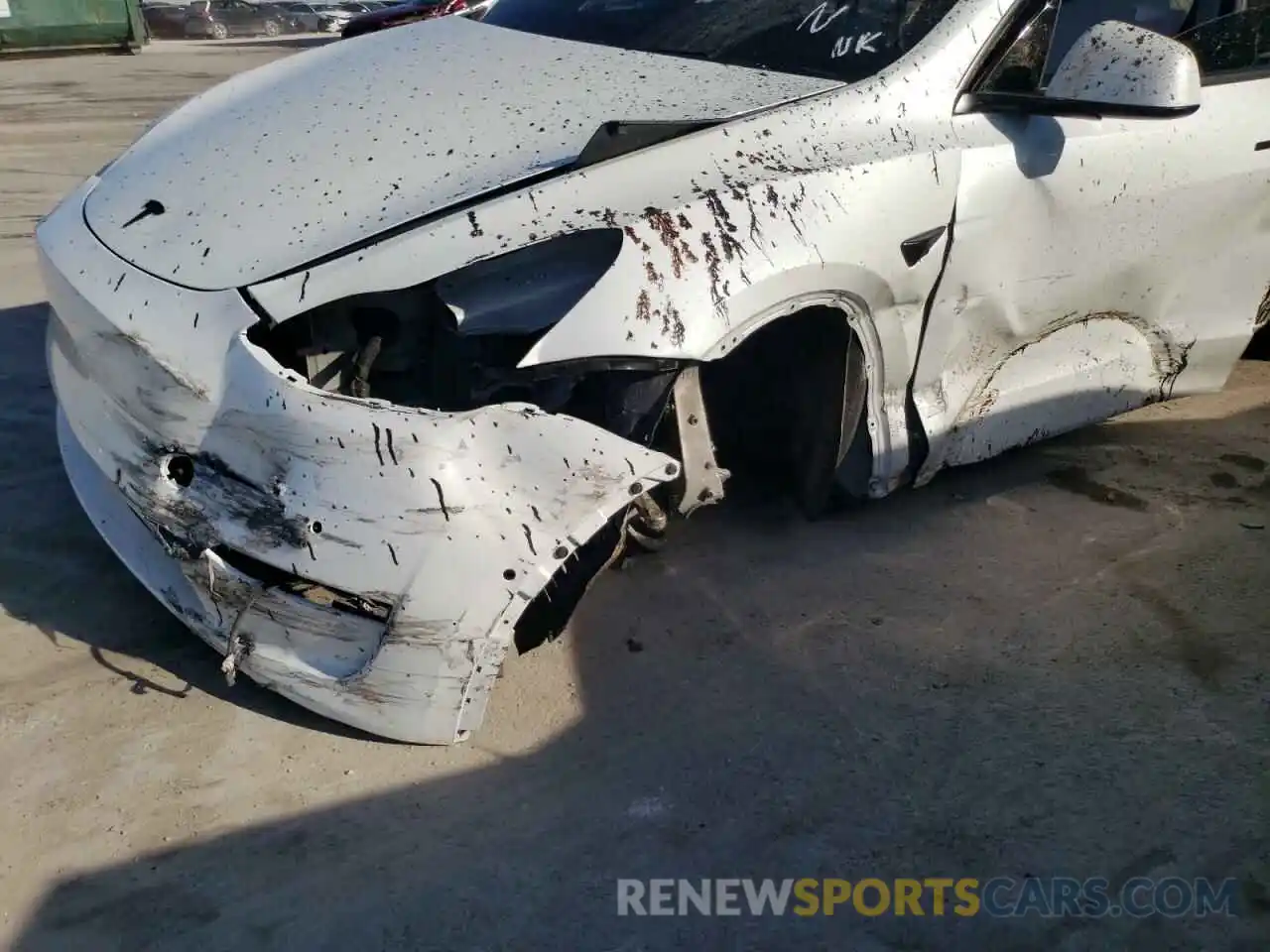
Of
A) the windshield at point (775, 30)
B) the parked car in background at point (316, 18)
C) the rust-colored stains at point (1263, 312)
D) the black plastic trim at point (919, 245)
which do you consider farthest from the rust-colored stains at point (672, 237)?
the parked car in background at point (316, 18)

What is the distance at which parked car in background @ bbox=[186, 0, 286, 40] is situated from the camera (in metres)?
30.8

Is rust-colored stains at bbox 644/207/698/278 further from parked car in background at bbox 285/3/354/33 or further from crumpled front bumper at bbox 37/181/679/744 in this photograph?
parked car in background at bbox 285/3/354/33

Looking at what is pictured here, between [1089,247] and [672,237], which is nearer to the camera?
[672,237]

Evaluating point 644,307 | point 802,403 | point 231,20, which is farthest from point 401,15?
point 644,307

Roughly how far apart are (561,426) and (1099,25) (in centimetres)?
179

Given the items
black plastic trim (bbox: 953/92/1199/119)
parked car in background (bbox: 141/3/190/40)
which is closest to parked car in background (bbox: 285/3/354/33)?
parked car in background (bbox: 141/3/190/40)

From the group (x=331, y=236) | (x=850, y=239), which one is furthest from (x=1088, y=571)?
(x=331, y=236)

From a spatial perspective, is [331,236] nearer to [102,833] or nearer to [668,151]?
[668,151]

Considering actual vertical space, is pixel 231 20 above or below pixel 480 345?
below

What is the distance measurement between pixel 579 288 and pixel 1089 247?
1.54m

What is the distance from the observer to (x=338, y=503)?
84.3 inches

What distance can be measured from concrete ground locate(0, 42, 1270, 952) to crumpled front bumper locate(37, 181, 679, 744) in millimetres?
235

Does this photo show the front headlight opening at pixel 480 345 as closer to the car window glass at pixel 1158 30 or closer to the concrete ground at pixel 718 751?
the concrete ground at pixel 718 751

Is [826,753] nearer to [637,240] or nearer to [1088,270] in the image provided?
[637,240]
